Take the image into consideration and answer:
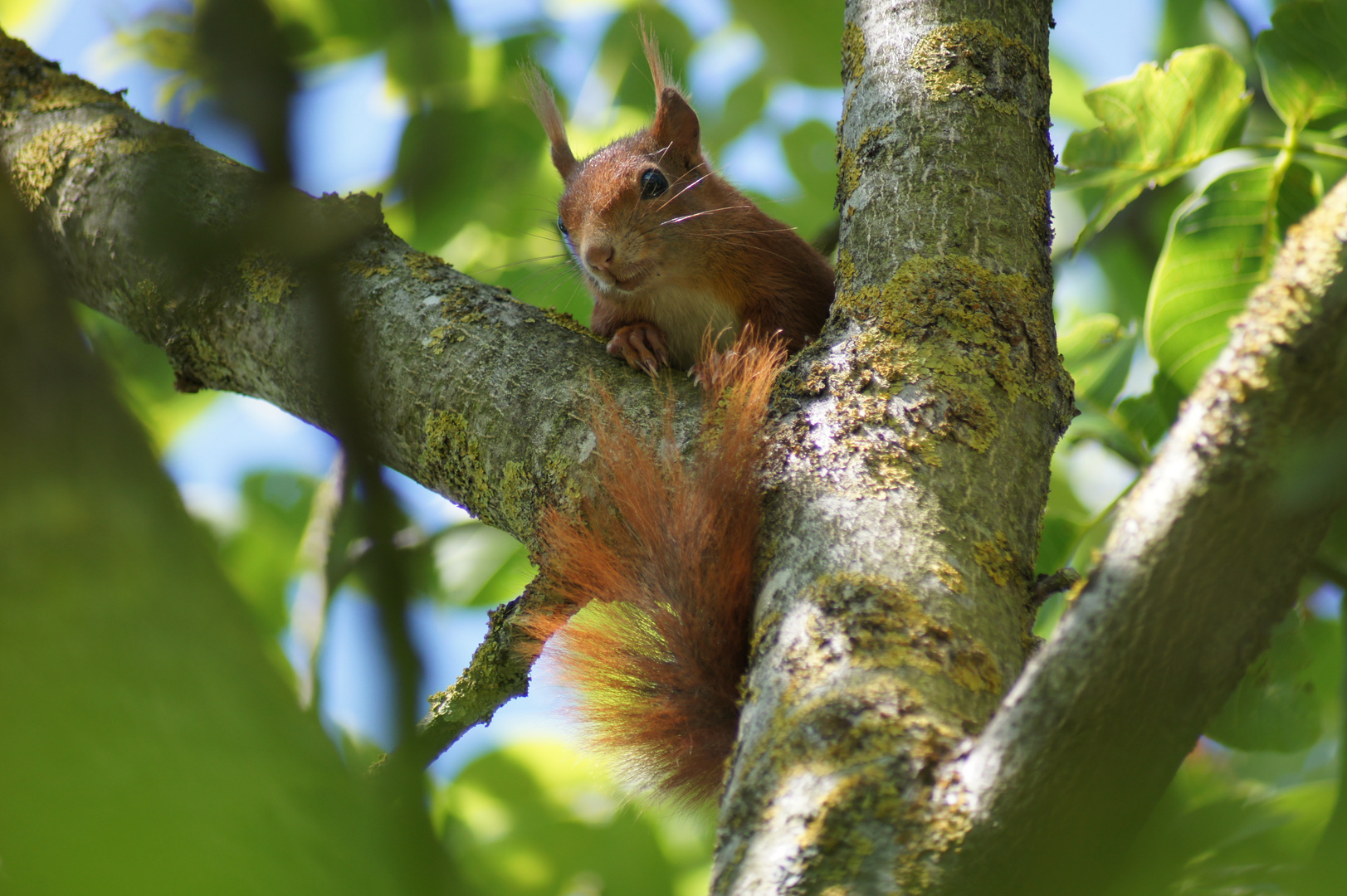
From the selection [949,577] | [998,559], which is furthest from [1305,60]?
[949,577]

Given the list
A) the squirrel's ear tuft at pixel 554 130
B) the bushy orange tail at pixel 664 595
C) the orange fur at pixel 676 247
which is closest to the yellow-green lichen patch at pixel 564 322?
the bushy orange tail at pixel 664 595

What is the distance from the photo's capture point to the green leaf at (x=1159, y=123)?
209 centimetres

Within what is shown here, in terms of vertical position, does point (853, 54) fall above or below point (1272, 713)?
above

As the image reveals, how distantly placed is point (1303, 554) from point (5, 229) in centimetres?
102

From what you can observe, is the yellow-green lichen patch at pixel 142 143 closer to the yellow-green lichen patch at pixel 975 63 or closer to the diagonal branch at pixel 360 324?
the diagonal branch at pixel 360 324

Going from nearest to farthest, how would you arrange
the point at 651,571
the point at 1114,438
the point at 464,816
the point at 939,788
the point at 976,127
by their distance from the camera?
the point at 939,788 → the point at 651,571 → the point at 976,127 → the point at 1114,438 → the point at 464,816

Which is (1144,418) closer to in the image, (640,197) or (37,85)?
(640,197)

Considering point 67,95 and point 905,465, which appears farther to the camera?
point 67,95

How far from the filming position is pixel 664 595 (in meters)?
1.43

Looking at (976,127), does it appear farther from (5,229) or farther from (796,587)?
(5,229)

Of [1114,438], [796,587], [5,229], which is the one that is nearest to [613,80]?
[1114,438]

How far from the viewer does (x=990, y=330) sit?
1601mm

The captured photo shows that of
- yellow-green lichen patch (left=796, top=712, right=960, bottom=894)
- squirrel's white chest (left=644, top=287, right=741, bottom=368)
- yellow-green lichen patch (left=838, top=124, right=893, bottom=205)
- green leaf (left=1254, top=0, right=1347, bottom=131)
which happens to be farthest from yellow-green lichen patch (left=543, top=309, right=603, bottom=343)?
green leaf (left=1254, top=0, right=1347, bottom=131)

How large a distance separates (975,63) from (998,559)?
104 cm
